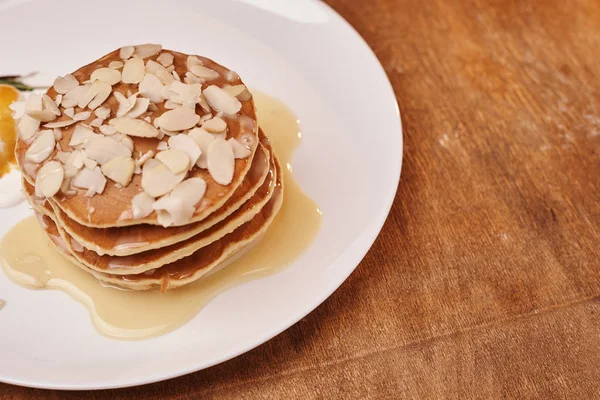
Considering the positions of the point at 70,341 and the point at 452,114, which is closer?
the point at 70,341

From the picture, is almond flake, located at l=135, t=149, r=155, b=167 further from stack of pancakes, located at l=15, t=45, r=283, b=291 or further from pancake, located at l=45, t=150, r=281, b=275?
→ pancake, located at l=45, t=150, r=281, b=275

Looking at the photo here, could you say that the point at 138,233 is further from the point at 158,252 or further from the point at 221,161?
the point at 221,161

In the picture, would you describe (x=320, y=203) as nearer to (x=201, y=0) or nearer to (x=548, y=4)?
(x=201, y=0)

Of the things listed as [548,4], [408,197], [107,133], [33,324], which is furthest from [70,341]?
[548,4]

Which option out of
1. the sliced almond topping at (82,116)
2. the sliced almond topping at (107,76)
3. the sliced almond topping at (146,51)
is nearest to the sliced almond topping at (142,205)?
the sliced almond topping at (82,116)

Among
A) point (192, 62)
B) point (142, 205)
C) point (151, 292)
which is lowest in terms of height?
point (151, 292)

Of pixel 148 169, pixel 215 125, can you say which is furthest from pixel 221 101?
pixel 148 169

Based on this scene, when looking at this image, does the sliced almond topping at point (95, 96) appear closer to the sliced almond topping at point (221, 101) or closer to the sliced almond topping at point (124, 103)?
the sliced almond topping at point (124, 103)
